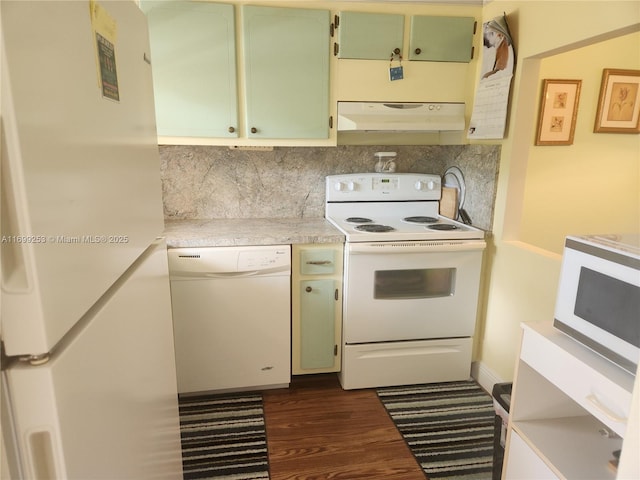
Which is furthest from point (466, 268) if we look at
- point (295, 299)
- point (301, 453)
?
point (301, 453)

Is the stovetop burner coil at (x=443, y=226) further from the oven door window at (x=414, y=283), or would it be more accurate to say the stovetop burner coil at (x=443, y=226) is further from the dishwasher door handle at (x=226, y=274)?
the dishwasher door handle at (x=226, y=274)

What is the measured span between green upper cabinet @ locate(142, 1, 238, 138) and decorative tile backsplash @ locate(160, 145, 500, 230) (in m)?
0.38

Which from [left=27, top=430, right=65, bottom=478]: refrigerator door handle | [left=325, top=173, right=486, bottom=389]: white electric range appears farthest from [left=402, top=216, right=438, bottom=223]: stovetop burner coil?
[left=27, top=430, right=65, bottom=478]: refrigerator door handle

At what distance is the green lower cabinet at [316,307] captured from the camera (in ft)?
7.54

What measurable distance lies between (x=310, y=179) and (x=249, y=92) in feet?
2.37

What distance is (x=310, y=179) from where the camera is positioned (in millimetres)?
2762

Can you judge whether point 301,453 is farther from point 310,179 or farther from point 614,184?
point 614,184

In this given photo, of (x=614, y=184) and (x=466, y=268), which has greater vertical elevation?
(x=614, y=184)

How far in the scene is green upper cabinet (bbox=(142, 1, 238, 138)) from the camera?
2104mm

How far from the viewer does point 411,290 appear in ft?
7.86

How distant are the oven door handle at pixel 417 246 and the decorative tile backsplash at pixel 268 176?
22 centimetres

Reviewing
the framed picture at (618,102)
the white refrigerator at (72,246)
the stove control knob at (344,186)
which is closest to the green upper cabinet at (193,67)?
the stove control knob at (344,186)

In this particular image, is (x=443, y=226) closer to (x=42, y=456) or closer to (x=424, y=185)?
(x=424, y=185)

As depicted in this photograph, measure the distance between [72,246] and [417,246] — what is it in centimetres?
193
